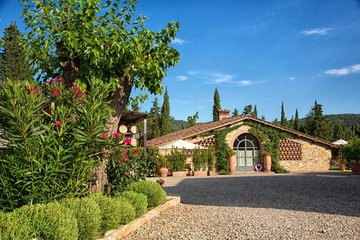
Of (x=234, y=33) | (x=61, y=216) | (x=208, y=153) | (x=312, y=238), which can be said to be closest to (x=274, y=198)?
(x=312, y=238)

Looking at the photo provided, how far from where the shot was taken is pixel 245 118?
856 inches

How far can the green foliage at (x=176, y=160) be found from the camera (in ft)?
61.3

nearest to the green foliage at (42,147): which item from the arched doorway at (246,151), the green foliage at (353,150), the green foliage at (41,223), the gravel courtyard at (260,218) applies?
the green foliage at (41,223)

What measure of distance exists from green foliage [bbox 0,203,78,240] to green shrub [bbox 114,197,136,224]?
1448 mm

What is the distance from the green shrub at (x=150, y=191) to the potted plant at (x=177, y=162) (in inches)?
452

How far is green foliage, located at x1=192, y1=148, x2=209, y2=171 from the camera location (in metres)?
19.6

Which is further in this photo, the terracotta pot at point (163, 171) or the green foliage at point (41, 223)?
the terracotta pot at point (163, 171)

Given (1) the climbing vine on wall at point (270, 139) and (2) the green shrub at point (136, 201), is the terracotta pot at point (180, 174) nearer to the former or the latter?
(1) the climbing vine on wall at point (270, 139)

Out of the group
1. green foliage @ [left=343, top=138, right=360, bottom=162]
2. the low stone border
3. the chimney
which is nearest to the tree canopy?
the low stone border

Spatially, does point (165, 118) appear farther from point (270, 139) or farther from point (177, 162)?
point (177, 162)

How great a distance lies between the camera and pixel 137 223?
17.7ft

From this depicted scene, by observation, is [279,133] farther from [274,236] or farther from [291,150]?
[274,236]

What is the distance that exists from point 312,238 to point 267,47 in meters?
3.95

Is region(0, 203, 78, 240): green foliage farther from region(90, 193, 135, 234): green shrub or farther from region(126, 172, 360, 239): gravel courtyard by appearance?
region(126, 172, 360, 239): gravel courtyard
